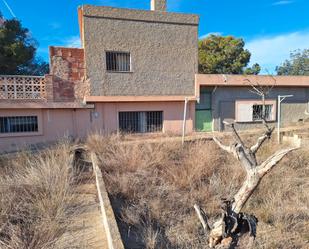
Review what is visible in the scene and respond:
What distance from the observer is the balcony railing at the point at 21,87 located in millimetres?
12781

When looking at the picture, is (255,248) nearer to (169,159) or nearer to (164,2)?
(169,159)

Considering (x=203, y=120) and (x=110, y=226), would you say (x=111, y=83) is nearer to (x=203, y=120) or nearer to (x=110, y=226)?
(x=203, y=120)

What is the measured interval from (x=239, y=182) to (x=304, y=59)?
34.8 metres

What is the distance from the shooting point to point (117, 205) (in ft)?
16.3

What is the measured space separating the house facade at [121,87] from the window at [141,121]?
0.06 m

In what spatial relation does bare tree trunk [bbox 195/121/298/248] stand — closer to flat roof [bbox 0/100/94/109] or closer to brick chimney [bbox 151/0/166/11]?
flat roof [bbox 0/100/94/109]

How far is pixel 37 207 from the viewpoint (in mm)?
4320

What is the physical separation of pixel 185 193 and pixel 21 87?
36.6 ft

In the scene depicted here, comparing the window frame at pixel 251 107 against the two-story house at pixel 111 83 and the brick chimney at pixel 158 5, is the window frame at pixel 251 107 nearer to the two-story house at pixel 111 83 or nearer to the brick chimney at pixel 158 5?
the two-story house at pixel 111 83

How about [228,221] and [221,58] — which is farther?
[221,58]

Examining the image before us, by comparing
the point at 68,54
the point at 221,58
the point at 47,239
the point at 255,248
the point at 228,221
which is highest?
the point at 221,58

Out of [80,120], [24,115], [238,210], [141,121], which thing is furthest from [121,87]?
[238,210]

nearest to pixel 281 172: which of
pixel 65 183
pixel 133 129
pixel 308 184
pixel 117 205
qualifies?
pixel 308 184

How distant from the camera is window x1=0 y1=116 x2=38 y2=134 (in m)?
13.0
